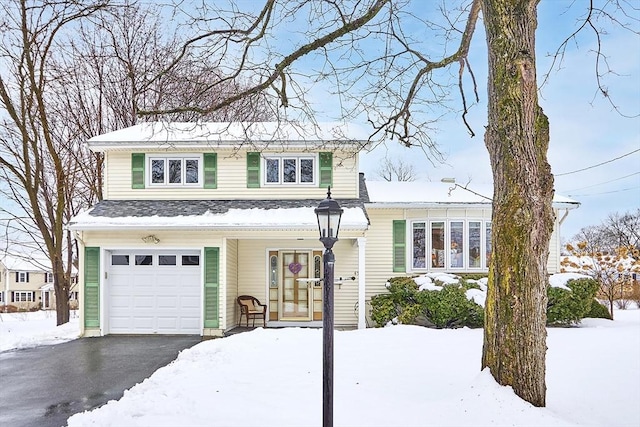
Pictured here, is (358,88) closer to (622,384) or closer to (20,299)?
(622,384)

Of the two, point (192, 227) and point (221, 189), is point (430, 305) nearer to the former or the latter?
point (192, 227)

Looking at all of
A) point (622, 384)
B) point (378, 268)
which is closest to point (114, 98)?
point (378, 268)

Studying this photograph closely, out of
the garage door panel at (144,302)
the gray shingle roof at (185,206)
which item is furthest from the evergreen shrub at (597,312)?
the garage door panel at (144,302)

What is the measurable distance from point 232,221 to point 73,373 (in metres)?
4.81

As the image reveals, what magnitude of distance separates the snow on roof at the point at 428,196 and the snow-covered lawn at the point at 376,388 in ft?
15.5

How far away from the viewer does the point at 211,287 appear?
1298 centimetres

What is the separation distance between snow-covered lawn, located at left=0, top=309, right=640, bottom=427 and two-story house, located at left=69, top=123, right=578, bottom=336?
352cm

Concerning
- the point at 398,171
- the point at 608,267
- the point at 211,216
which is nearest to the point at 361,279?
the point at 211,216

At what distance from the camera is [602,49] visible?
A: 7.91 m

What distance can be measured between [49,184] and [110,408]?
580 inches

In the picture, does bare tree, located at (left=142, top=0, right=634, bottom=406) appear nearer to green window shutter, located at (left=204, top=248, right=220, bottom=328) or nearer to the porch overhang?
the porch overhang

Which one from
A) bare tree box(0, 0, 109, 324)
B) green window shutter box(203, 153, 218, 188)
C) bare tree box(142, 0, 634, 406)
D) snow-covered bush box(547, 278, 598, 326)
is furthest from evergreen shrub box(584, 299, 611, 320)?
bare tree box(0, 0, 109, 324)

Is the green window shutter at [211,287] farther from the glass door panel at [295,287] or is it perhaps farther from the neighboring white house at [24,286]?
the neighboring white house at [24,286]

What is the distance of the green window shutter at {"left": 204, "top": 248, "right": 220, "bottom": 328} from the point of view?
12953 mm
